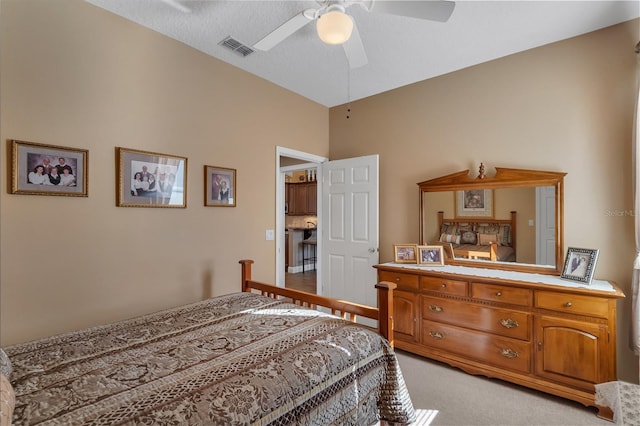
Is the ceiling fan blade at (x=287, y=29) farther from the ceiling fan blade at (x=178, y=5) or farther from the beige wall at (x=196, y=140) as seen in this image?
the beige wall at (x=196, y=140)

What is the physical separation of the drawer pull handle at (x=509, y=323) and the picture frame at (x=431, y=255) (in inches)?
29.6

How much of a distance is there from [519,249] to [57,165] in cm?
370

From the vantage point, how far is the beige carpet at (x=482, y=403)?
205cm

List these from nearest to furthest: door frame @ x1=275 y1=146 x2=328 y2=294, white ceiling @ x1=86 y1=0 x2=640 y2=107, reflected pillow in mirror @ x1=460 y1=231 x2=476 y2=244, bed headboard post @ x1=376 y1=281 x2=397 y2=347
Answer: bed headboard post @ x1=376 y1=281 x2=397 y2=347, white ceiling @ x1=86 y1=0 x2=640 y2=107, reflected pillow in mirror @ x1=460 y1=231 x2=476 y2=244, door frame @ x1=275 y1=146 x2=328 y2=294

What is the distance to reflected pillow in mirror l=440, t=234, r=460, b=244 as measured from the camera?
10.3 feet

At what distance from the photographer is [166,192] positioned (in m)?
2.60

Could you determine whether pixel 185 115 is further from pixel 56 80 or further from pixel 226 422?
pixel 226 422

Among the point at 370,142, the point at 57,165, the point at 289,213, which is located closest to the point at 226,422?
the point at 57,165

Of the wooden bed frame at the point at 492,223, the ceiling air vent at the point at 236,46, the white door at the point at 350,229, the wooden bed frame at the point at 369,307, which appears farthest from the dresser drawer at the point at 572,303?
the ceiling air vent at the point at 236,46

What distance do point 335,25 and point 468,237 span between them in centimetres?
238

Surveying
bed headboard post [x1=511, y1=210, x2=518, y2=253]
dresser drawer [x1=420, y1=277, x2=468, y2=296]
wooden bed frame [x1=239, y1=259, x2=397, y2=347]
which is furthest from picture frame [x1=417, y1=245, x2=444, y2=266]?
wooden bed frame [x1=239, y1=259, x2=397, y2=347]

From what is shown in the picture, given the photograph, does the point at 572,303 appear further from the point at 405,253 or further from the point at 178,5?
the point at 178,5

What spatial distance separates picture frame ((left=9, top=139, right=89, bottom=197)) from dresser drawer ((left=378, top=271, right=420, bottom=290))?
8.52 ft

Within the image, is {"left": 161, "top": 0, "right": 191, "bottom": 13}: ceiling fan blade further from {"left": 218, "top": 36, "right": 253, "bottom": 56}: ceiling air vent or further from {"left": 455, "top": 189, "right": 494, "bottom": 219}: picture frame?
{"left": 455, "top": 189, "right": 494, "bottom": 219}: picture frame
